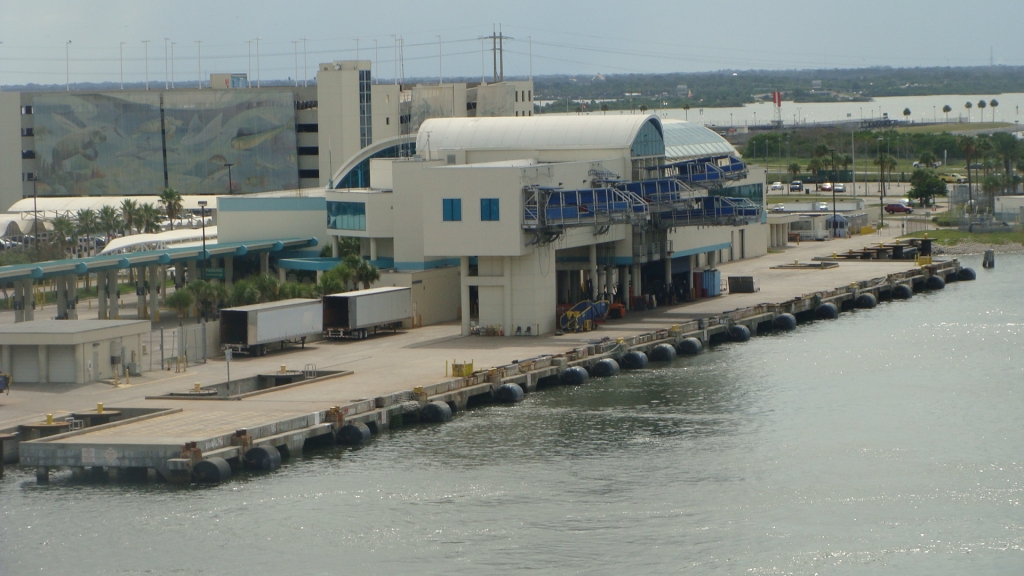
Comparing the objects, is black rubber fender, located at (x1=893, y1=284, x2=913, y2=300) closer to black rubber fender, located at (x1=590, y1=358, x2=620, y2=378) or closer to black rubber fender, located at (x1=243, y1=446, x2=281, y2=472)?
black rubber fender, located at (x1=590, y1=358, x2=620, y2=378)

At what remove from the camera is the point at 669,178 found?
68.9 m

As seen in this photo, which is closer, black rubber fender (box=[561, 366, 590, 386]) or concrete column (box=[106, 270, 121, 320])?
black rubber fender (box=[561, 366, 590, 386])

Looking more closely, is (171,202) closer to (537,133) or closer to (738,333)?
(537,133)

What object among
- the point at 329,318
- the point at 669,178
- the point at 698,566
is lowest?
the point at 698,566

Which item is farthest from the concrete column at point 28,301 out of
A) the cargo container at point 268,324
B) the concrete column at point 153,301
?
the cargo container at point 268,324

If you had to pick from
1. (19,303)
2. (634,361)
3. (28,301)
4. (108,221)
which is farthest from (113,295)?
(108,221)

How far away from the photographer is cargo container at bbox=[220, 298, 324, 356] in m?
56.0

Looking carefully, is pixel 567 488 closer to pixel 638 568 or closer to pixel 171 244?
pixel 638 568

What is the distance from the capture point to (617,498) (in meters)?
37.4

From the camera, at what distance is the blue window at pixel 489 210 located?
59.2 meters

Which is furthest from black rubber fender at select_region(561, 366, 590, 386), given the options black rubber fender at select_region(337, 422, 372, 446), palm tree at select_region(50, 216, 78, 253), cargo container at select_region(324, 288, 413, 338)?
palm tree at select_region(50, 216, 78, 253)

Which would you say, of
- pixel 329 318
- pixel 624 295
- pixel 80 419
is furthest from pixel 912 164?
pixel 80 419

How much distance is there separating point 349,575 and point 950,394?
83.4 ft

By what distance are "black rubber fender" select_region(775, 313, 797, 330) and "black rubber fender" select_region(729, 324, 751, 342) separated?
11.7ft
